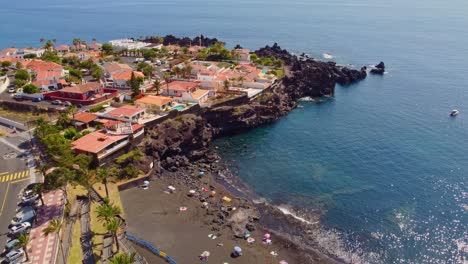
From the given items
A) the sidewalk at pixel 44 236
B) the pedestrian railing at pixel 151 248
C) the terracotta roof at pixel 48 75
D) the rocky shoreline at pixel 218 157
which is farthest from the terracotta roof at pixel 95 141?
the terracotta roof at pixel 48 75

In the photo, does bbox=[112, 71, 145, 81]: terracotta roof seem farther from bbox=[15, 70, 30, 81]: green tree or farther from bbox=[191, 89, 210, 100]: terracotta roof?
bbox=[15, 70, 30, 81]: green tree

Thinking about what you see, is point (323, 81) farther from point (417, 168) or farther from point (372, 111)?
point (417, 168)

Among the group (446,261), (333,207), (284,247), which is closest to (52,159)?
(284,247)

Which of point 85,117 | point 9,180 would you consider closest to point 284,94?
point 85,117

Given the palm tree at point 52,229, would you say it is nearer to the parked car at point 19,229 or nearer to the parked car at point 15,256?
the parked car at point 19,229

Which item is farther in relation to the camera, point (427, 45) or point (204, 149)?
point (427, 45)
